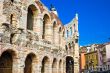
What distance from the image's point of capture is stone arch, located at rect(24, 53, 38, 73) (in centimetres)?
2207

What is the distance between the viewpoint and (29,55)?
22016mm

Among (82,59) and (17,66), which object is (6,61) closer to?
(17,66)

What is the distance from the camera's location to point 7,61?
19891mm

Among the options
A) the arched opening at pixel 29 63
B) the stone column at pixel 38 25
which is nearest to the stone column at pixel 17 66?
the arched opening at pixel 29 63

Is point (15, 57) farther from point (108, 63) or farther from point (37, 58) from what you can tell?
point (108, 63)

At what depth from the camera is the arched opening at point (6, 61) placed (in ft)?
63.7

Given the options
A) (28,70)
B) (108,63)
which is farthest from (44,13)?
(108,63)

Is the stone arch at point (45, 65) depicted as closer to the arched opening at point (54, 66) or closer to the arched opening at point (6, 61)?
the arched opening at point (54, 66)

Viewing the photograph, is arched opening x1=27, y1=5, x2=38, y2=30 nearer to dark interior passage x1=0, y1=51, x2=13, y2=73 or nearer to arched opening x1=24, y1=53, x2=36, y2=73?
arched opening x1=24, y1=53, x2=36, y2=73

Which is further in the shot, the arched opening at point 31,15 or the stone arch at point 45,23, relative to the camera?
the stone arch at point 45,23

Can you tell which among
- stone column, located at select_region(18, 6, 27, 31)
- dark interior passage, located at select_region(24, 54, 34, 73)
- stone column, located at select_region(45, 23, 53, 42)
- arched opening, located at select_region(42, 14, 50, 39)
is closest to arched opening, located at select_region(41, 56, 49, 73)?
dark interior passage, located at select_region(24, 54, 34, 73)

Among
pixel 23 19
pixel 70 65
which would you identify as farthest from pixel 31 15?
pixel 70 65

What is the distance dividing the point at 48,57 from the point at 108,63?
20.8 meters

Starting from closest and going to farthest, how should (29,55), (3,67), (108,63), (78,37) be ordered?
1. (3,67)
2. (29,55)
3. (78,37)
4. (108,63)
